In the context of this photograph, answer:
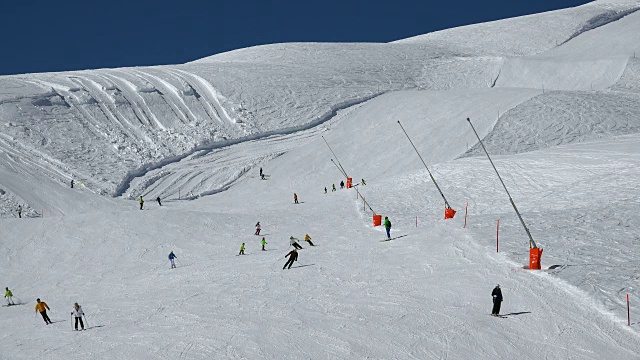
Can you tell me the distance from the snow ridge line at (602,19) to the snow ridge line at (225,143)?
43.3m

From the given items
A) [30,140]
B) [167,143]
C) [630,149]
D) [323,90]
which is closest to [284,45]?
[323,90]

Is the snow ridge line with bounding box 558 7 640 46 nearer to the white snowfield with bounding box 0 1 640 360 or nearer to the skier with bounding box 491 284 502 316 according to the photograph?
the white snowfield with bounding box 0 1 640 360

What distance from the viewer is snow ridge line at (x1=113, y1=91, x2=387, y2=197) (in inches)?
2294

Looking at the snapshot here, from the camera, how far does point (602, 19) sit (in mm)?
109812

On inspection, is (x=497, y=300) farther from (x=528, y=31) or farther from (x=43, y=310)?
(x=528, y=31)

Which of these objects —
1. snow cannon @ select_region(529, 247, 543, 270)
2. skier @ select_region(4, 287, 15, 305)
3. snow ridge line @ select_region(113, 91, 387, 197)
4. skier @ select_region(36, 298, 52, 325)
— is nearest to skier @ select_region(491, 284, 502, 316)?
snow cannon @ select_region(529, 247, 543, 270)


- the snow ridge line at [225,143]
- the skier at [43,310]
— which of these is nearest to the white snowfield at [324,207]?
the snow ridge line at [225,143]

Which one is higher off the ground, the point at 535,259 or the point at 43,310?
the point at 535,259

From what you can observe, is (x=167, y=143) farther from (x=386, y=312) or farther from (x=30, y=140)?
(x=386, y=312)

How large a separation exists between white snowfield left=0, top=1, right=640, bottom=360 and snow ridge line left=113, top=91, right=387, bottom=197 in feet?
0.73

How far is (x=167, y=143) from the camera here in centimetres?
6512

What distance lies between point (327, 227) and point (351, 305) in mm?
16381

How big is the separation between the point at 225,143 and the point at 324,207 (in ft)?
90.1

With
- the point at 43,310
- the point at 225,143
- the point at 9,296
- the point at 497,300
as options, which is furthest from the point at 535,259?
the point at 225,143
